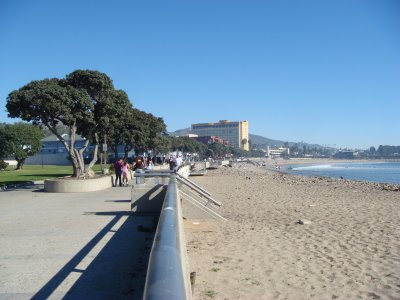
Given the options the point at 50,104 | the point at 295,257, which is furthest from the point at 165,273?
the point at 50,104

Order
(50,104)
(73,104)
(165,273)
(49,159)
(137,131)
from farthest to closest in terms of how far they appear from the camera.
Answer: (49,159) < (137,131) < (73,104) < (50,104) < (165,273)

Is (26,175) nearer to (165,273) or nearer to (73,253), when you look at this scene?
(73,253)

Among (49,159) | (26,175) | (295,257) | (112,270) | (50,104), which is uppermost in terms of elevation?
(50,104)

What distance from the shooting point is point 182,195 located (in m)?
10.2

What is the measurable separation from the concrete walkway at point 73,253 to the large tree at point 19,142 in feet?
155

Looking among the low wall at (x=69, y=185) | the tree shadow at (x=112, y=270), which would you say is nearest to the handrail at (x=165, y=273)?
the tree shadow at (x=112, y=270)

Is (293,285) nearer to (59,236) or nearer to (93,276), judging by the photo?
(93,276)

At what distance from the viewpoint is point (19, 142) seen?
5797 cm

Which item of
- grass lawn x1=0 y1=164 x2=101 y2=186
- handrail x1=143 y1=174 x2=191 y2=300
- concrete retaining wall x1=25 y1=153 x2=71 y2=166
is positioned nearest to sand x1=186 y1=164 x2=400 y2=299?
handrail x1=143 y1=174 x2=191 y2=300

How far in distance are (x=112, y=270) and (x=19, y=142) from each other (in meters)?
57.5

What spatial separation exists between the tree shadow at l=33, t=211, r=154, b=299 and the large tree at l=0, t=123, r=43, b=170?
51337 mm

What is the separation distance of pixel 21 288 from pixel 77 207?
26.1ft

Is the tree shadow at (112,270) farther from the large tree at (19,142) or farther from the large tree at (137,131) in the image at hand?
the large tree at (19,142)

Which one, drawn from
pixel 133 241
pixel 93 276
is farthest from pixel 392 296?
pixel 133 241
